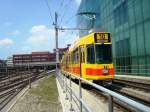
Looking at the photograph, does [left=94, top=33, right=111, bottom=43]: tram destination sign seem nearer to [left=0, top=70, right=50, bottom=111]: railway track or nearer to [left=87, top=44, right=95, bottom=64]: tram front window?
[left=87, top=44, right=95, bottom=64]: tram front window

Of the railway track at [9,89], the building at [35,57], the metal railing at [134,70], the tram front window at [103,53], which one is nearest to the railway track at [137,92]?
the tram front window at [103,53]

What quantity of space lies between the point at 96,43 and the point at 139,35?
1629 centimetres

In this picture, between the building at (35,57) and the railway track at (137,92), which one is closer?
the railway track at (137,92)

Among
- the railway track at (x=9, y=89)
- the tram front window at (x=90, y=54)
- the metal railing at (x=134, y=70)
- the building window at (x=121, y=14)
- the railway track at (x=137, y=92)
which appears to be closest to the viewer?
the railway track at (x=137, y=92)

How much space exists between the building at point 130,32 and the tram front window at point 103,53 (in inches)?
280

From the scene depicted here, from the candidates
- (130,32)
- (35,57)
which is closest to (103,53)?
(130,32)

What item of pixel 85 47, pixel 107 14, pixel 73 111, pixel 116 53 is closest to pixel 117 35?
pixel 116 53

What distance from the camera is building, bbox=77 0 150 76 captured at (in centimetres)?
3450

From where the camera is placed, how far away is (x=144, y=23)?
3491cm

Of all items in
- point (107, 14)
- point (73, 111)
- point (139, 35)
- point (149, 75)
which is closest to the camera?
point (73, 111)

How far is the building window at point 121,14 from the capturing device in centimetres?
4034

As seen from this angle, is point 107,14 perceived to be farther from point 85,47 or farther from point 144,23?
point 85,47

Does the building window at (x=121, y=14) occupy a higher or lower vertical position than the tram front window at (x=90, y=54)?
higher

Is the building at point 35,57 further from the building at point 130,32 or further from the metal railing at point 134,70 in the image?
the metal railing at point 134,70
